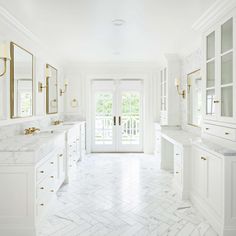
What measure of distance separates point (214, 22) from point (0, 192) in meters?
2.95

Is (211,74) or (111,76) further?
(111,76)

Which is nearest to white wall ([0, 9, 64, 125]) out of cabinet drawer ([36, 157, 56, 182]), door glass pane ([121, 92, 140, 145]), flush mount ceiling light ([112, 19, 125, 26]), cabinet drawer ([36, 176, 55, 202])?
cabinet drawer ([36, 157, 56, 182])

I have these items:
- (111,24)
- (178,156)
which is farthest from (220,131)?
(111,24)

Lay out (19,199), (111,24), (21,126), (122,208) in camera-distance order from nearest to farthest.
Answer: (19,199) < (122,208) < (111,24) < (21,126)

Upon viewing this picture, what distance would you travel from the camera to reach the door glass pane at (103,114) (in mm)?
6809

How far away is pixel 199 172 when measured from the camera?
303 centimetres

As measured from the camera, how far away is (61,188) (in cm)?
389

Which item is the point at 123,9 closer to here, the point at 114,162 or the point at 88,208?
the point at 88,208

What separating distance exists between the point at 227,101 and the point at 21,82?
2741mm

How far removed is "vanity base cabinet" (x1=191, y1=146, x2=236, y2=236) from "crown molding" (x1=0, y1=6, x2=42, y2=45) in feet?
9.24

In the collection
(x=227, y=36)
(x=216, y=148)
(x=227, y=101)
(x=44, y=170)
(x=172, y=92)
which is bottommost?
(x=44, y=170)

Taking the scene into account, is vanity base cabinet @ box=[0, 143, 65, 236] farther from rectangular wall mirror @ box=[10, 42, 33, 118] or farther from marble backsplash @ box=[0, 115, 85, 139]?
rectangular wall mirror @ box=[10, 42, 33, 118]

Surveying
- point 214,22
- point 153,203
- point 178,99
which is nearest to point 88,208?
point 153,203

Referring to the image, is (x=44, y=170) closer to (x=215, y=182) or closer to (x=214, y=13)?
(x=215, y=182)
